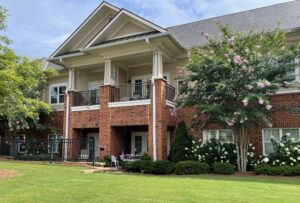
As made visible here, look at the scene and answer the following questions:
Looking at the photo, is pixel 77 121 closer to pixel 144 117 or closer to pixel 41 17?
pixel 144 117

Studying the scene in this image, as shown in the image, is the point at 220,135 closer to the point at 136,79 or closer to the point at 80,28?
the point at 136,79

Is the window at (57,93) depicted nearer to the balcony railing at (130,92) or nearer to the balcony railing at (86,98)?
the balcony railing at (86,98)

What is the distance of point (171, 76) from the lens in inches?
765

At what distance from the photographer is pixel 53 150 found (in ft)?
61.9

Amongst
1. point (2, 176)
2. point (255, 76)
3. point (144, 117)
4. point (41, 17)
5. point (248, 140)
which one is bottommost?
point (2, 176)

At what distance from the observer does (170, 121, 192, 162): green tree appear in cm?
1606

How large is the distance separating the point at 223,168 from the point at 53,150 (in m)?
10.1

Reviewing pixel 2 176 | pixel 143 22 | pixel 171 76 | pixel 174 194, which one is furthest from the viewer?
pixel 171 76

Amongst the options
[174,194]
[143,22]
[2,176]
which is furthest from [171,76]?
[174,194]

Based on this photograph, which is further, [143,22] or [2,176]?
[143,22]

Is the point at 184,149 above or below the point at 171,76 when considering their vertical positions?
below

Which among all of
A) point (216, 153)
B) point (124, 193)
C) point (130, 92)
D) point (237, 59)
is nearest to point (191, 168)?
point (216, 153)

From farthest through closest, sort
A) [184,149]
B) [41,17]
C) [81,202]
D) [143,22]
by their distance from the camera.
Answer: [143,22]
[184,149]
[41,17]
[81,202]

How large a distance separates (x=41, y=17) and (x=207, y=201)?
38.9 feet
